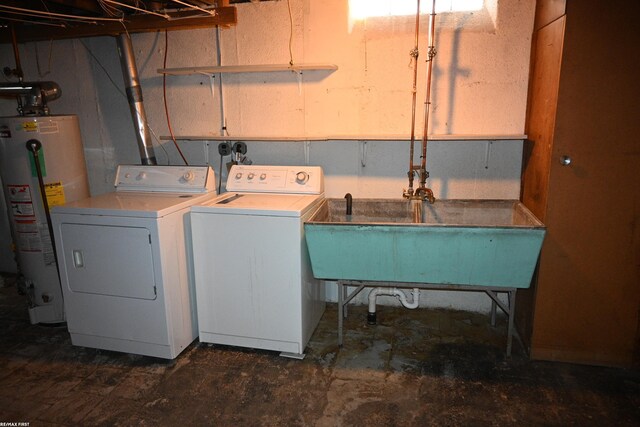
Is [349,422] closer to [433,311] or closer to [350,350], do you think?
[350,350]

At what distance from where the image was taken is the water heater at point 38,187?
8.69ft

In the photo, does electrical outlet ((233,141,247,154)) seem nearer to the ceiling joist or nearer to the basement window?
the ceiling joist

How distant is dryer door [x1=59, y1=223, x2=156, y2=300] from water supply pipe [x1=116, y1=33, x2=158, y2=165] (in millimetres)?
910

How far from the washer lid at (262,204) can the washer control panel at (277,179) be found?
7 centimetres

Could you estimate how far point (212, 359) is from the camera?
2.42m

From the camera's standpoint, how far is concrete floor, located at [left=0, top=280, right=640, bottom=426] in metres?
1.93

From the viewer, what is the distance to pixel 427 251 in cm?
219

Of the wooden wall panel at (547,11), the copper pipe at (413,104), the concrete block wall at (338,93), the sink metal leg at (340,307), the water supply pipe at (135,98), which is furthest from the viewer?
the water supply pipe at (135,98)

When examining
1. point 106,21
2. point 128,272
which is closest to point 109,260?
point 128,272

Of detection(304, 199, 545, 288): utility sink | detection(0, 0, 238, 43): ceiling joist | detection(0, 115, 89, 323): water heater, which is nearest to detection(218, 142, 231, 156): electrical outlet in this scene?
detection(0, 0, 238, 43): ceiling joist

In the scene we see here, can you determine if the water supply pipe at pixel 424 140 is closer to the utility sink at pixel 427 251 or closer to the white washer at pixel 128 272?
the utility sink at pixel 427 251

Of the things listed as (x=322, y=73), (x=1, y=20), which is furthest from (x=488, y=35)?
(x=1, y=20)

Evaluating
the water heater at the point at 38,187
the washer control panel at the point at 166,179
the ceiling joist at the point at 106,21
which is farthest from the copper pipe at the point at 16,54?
the washer control panel at the point at 166,179

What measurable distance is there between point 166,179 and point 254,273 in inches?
40.6
